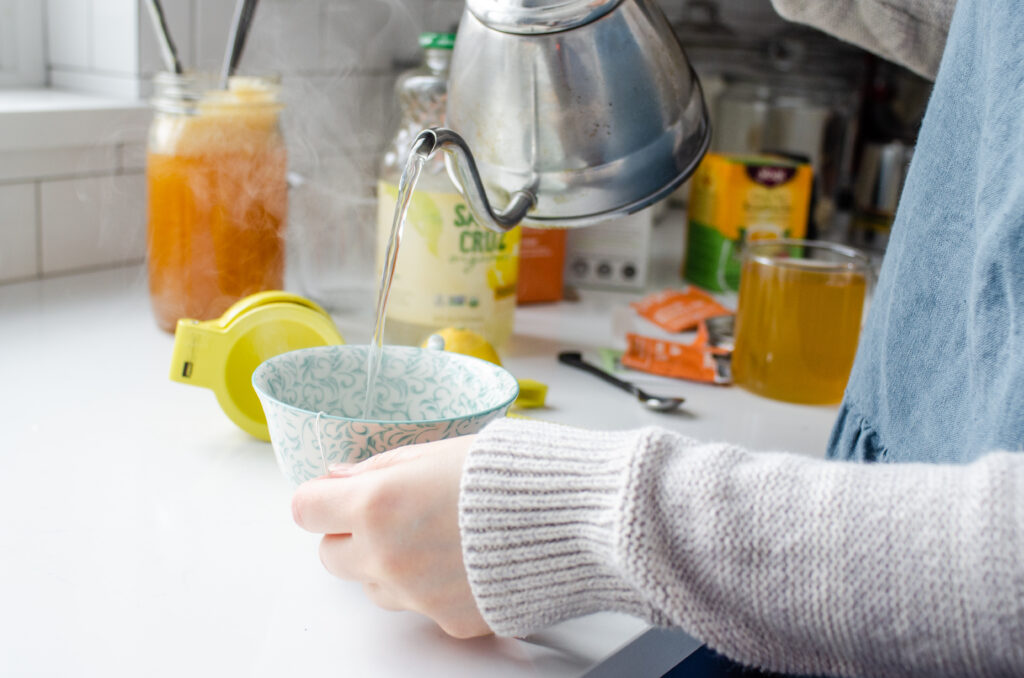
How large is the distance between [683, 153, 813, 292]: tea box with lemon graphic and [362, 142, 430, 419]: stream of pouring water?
26.7 inches

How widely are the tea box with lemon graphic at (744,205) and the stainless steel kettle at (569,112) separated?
58 centimetres

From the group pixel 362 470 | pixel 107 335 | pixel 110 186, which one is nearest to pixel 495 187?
pixel 362 470

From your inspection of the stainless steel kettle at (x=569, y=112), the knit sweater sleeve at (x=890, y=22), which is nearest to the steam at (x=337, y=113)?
the stainless steel kettle at (x=569, y=112)

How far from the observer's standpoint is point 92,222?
1.16m

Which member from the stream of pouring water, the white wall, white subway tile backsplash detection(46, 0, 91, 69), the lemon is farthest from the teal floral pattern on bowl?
white subway tile backsplash detection(46, 0, 91, 69)

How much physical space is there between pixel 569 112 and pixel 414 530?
295 millimetres

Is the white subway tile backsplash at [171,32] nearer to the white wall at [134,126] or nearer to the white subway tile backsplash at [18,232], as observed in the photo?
the white wall at [134,126]

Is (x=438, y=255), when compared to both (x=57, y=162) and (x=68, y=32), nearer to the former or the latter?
(x=57, y=162)

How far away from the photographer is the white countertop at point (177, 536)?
479 millimetres

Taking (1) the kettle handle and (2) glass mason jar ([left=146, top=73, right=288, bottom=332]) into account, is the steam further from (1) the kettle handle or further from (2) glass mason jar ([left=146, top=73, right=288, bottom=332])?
(1) the kettle handle

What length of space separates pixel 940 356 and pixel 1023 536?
0.23 m

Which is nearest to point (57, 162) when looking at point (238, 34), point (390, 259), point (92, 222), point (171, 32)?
point (92, 222)

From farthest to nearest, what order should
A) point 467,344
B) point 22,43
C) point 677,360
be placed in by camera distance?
point 22,43 < point 677,360 < point 467,344

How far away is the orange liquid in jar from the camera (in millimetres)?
898
